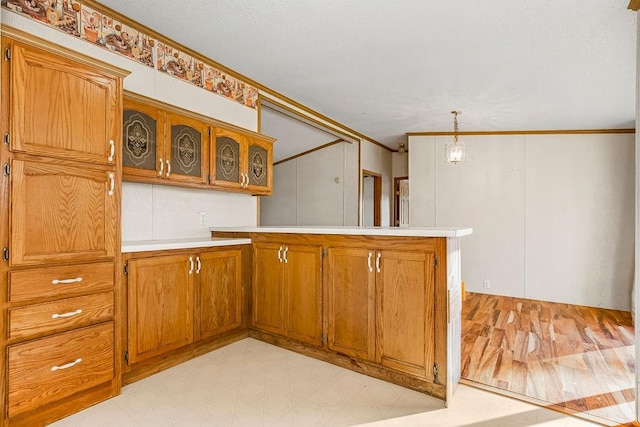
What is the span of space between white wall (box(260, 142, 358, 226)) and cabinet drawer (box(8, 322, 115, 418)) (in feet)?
14.8

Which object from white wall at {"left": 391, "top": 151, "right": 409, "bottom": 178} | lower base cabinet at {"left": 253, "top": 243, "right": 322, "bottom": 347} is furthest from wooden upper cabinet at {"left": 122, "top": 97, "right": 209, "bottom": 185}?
white wall at {"left": 391, "top": 151, "right": 409, "bottom": 178}

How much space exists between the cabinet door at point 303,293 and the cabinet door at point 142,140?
1209 millimetres

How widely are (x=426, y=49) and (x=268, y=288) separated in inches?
94.0

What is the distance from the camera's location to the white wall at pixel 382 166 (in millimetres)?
6309

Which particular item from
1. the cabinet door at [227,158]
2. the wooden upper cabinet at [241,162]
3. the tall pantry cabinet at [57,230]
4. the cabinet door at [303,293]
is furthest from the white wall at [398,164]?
the tall pantry cabinet at [57,230]

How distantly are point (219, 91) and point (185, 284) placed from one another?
1846 mm

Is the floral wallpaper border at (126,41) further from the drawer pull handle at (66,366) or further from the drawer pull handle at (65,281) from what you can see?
the drawer pull handle at (66,366)

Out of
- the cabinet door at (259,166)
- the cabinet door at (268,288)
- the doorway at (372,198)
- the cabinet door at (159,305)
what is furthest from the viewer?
the doorway at (372,198)

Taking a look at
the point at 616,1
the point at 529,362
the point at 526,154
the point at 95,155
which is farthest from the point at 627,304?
the point at 95,155

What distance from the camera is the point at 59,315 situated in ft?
6.21

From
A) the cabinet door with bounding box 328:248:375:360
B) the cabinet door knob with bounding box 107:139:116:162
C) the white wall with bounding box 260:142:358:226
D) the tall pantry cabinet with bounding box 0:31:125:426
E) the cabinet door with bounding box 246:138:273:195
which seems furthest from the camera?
the white wall with bounding box 260:142:358:226

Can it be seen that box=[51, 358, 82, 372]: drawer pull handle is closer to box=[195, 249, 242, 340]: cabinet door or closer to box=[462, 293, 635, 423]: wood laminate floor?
box=[195, 249, 242, 340]: cabinet door

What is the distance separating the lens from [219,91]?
340 centimetres

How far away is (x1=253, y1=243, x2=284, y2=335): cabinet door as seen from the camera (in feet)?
9.86
